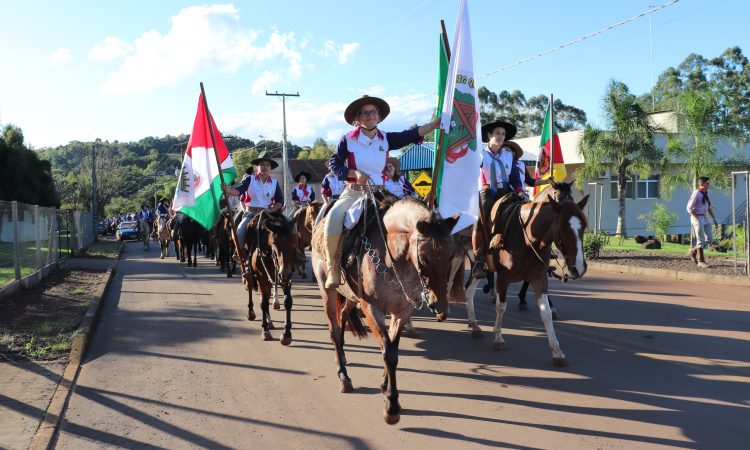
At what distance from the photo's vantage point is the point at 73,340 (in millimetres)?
7863

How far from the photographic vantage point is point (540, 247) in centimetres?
716

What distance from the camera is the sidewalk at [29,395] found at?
15.7 ft

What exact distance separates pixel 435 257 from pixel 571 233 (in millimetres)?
2807

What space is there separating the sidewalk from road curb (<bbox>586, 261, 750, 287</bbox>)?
13.2 meters

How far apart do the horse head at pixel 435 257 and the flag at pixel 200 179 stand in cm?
550

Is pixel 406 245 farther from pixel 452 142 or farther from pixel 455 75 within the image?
pixel 455 75

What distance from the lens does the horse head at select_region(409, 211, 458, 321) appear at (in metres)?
4.54

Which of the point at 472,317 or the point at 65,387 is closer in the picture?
the point at 65,387

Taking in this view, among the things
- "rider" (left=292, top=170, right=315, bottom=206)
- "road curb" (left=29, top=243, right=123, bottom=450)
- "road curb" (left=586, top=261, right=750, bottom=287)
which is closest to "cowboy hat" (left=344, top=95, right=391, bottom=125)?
"road curb" (left=29, top=243, right=123, bottom=450)

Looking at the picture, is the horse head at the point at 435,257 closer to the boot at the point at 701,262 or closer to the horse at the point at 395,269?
the horse at the point at 395,269

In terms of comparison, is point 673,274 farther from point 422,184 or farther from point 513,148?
point 513,148

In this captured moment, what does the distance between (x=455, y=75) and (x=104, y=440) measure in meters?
4.76

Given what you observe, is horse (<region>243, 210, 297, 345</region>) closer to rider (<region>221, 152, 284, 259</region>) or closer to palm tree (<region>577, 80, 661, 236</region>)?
rider (<region>221, 152, 284, 259</region>)

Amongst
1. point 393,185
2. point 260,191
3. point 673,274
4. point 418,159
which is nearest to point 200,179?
point 260,191
